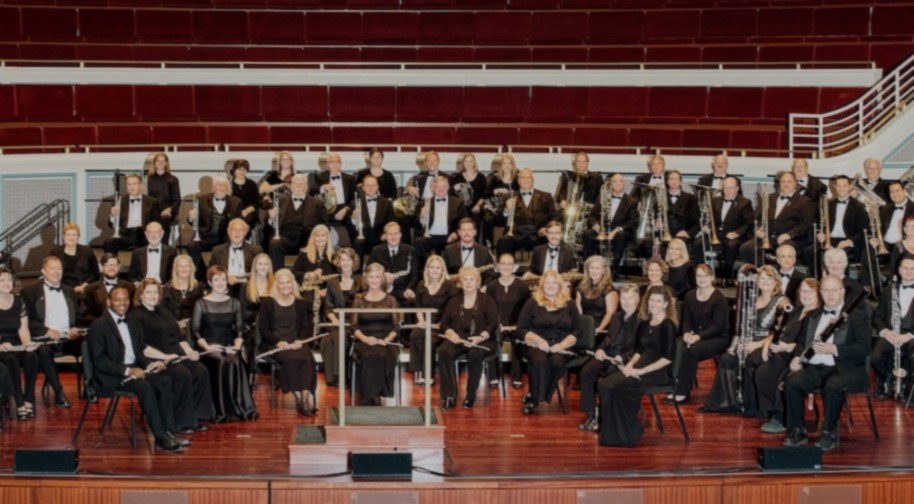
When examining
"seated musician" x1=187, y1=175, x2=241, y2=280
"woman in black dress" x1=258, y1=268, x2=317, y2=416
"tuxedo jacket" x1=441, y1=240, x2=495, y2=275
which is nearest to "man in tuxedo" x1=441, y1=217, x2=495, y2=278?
"tuxedo jacket" x1=441, y1=240, x2=495, y2=275

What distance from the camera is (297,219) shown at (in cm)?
1018

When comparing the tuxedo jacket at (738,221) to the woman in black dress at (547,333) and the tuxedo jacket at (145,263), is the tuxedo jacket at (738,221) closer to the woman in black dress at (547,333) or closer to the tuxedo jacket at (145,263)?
the woman in black dress at (547,333)

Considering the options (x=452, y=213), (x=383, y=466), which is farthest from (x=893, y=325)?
(x=383, y=466)

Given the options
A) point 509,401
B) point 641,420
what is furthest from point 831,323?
point 509,401

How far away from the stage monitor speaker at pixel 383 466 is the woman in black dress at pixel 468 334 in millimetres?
1435

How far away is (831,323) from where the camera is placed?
309 inches

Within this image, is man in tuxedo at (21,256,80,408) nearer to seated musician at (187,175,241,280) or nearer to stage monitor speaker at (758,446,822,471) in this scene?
seated musician at (187,175,241,280)

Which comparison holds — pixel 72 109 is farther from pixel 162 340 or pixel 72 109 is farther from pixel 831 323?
pixel 831 323

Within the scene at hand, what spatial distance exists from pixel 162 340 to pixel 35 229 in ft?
12.0

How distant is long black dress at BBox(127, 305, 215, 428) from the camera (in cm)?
798

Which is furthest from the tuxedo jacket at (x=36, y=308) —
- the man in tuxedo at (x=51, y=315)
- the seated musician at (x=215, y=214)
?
the seated musician at (x=215, y=214)

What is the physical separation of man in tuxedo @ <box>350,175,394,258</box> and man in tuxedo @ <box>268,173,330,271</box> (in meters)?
0.24

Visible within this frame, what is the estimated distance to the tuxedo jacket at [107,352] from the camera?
25.4ft
